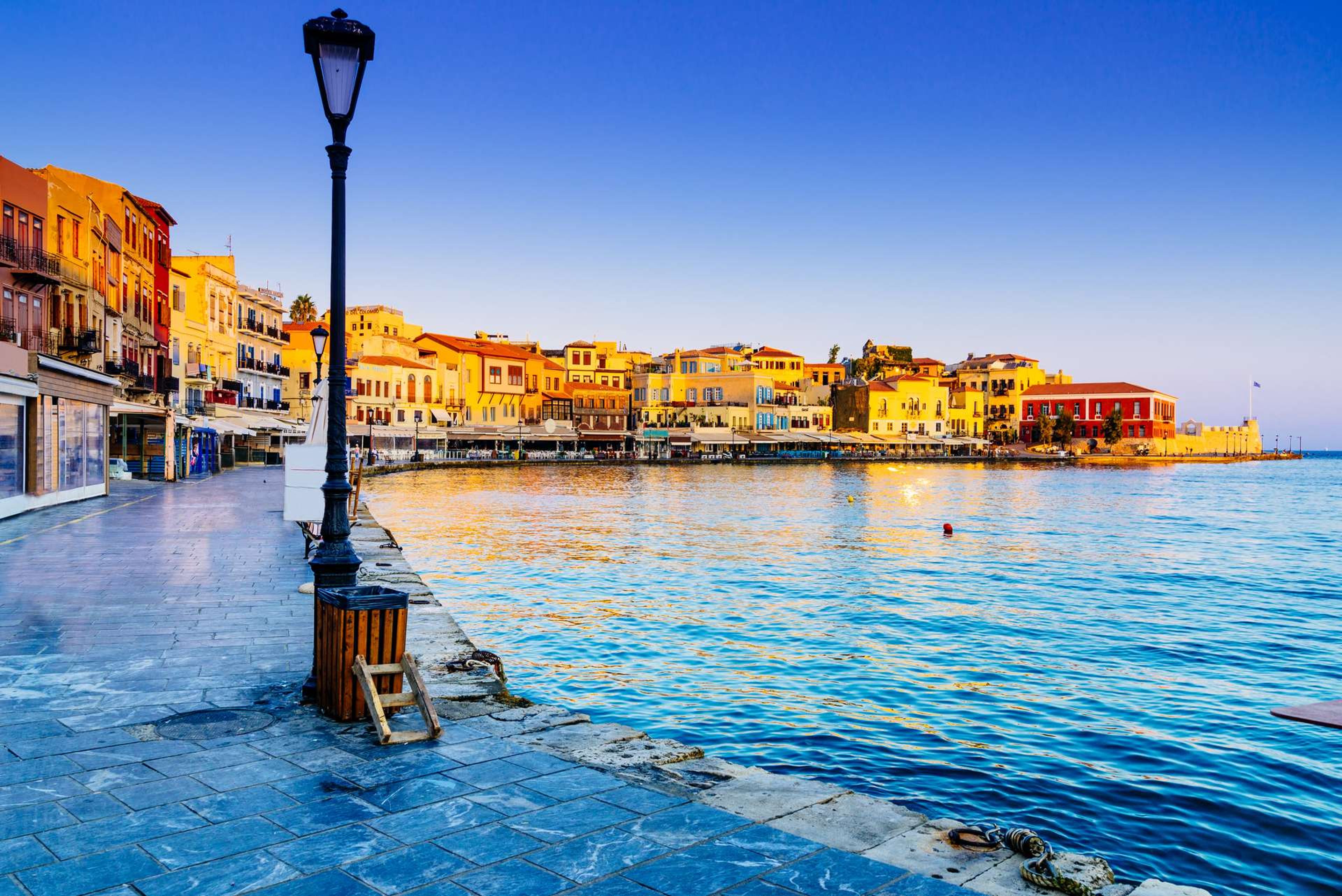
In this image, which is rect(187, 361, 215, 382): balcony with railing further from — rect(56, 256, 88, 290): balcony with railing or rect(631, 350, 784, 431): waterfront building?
rect(631, 350, 784, 431): waterfront building

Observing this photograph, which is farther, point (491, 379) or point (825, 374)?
point (825, 374)

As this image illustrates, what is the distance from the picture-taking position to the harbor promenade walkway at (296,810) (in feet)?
14.2

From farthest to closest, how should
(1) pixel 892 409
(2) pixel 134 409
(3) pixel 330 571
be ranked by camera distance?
1. (1) pixel 892 409
2. (2) pixel 134 409
3. (3) pixel 330 571

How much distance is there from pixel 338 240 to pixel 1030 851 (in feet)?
22.0

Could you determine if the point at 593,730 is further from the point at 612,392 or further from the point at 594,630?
the point at 612,392

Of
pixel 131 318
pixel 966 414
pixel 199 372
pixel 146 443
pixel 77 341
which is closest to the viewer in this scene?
pixel 77 341

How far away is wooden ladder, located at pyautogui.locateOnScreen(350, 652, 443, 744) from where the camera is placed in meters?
6.25

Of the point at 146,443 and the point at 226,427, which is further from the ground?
the point at 226,427

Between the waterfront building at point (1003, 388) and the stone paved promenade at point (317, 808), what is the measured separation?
139m

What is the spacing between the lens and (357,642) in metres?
6.61

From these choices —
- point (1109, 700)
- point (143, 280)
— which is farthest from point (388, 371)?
point (1109, 700)

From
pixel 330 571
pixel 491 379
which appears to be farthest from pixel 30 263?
pixel 491 379

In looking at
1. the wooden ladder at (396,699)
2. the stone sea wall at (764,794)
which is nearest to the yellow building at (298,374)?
the stone sea wall at (764,794)

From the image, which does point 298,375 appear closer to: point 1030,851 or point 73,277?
point 73,277
